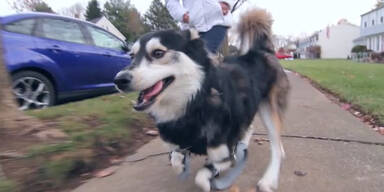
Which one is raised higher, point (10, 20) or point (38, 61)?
point (10, 20)

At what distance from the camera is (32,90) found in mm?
5754

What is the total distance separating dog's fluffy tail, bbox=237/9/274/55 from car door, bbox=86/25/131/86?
374 centimetres

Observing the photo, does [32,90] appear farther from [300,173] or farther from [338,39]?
[338,39]

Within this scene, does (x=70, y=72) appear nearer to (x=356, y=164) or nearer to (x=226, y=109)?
(x=226, y=109)

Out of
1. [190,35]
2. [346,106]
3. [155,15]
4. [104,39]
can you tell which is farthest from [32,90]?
[155,15]

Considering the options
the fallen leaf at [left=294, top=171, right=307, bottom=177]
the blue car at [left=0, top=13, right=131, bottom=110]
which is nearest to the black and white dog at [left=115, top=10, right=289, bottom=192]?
the fallen leaf at [left=294, top=171, right=307, bottom=177]

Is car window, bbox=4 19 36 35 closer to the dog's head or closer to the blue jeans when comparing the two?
the blue jeans

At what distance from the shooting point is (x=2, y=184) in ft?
8.50

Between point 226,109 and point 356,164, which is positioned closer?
point 226,109

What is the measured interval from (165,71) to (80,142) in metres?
1.36

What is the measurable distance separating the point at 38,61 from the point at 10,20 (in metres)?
0.78

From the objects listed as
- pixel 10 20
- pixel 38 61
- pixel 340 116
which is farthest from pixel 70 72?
pixel 340 116

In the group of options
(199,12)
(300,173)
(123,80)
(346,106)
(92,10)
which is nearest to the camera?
(123,80)

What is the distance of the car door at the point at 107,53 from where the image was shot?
7.13 m
